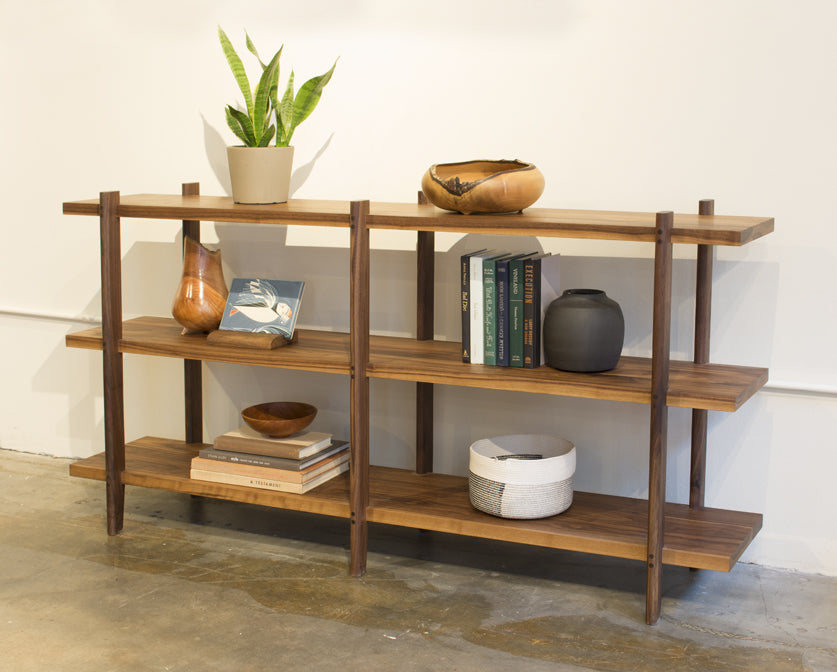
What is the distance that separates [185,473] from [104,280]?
2.10ft

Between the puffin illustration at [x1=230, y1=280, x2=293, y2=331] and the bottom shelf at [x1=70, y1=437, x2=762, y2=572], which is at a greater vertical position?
the puffin illustration at [x1=230, y1=280, x2=293, y2=331]

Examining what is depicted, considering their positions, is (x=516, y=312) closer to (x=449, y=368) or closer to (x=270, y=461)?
(x=449, y=368)

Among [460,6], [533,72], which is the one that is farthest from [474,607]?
[460,6]

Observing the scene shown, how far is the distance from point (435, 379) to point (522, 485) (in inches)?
14.3

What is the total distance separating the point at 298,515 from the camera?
330 centimetres

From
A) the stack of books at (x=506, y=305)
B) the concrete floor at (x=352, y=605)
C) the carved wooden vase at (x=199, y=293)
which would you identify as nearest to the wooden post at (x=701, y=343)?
the concrete floor at (x=352, y=605)

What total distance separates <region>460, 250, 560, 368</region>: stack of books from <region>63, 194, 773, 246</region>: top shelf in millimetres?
148

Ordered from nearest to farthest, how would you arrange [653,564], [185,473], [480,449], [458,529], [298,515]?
[653,564], [458,529], [480,449], [185,473], [298,515]

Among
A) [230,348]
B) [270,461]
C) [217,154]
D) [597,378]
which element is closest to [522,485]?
[597,378]

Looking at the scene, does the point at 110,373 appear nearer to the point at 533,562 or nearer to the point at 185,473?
the point at 185,473

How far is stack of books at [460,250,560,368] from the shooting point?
104 inches

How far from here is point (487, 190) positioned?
8.20 ft

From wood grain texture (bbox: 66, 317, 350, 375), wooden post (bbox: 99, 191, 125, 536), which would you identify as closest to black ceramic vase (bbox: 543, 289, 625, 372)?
wood grain texture (bbox: 66, 317, 350, 375)

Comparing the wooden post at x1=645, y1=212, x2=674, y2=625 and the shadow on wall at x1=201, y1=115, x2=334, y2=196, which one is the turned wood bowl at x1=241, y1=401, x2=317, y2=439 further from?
the wooden post at x1=645, y1=212, x2=674, y2=625
